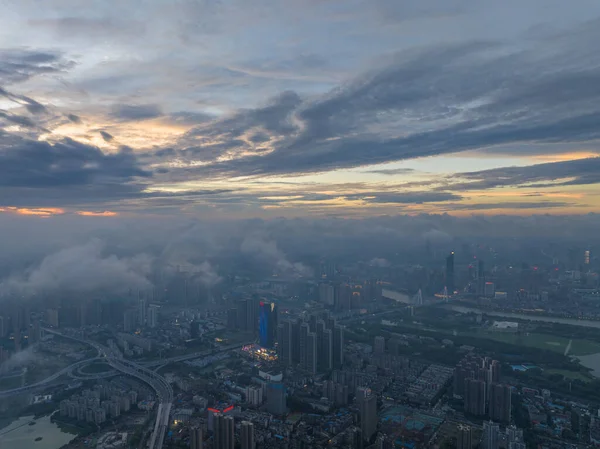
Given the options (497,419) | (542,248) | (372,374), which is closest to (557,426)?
(497,419)

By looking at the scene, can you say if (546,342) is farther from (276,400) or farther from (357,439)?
(276,400)

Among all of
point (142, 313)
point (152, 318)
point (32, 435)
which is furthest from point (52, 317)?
point (32, 435)

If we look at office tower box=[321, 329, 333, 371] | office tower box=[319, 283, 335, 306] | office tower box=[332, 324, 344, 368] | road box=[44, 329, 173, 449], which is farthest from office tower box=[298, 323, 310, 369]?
office tower box=[319, 283, 335, 306]

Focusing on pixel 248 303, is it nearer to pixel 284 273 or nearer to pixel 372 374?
pixel 372 374

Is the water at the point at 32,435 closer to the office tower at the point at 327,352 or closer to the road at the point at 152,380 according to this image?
the road at the point at 152,380

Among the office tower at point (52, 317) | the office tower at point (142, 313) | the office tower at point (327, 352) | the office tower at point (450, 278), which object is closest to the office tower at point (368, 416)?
the office tower at point (327, 352)

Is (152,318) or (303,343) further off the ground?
(303,343)
